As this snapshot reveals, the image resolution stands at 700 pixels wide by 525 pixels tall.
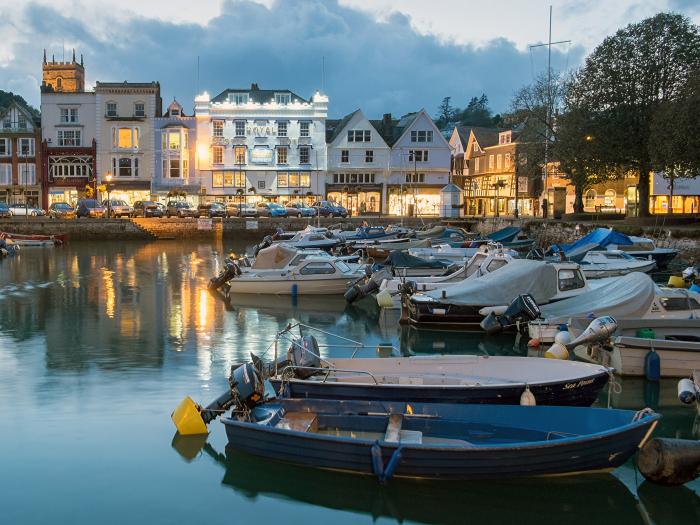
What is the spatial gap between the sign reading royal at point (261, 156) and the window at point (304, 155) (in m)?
3.25

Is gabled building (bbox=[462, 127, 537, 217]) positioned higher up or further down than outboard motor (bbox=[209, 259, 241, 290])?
higher up

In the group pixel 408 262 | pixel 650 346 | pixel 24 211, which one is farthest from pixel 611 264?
pixel 24 211

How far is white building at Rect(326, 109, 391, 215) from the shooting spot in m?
83.4

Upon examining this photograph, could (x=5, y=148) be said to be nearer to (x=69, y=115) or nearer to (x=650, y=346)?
(x=69, y=115)

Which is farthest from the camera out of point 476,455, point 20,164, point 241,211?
point 20,164

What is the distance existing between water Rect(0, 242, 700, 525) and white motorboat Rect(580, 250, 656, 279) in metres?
9.94

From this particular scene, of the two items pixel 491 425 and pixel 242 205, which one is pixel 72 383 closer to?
pixel 491 425

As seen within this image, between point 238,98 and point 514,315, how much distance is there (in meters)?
65.2

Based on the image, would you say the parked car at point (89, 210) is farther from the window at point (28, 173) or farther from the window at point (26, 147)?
the window at point (26, 147)

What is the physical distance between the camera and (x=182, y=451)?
47.0 feet

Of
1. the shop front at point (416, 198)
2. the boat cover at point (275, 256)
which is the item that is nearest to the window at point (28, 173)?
the shop front at point (416, 198)

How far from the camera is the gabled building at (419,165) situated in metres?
84.0

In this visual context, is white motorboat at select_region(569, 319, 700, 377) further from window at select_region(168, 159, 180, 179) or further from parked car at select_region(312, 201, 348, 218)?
window at select_region(168, 159, 180, 179)

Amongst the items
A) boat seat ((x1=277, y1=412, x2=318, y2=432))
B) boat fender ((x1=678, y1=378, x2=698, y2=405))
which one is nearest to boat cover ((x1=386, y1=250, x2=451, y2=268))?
boat fender ((x1=678, y1=378, x2=698, y2=405))
